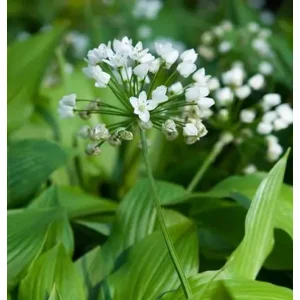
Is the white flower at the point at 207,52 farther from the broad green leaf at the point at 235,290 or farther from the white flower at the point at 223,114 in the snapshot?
the broad green leaf at the point at 235,290

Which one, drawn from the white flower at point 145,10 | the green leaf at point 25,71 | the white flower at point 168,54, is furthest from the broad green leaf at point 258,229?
the white flower at point 145,10

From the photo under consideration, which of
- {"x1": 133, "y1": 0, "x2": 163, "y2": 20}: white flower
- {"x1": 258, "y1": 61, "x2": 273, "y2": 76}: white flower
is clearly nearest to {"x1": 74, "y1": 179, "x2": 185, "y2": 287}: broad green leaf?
{"x1": 258, "y1": 61, "x2": 273, "y2": 76}: white flower

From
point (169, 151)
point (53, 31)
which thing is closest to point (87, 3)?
point (53, 31)


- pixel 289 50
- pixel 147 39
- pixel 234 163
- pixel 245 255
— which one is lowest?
pixel 245 255

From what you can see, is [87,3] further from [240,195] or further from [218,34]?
[240,195]

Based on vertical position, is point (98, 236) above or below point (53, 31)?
below

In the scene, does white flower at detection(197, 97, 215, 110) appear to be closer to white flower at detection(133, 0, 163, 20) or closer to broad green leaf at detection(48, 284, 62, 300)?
broad green leaf at detection(48, 284, 62, 300)

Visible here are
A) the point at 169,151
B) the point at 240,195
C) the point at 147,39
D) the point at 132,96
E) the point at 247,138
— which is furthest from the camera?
the point at 147,39
